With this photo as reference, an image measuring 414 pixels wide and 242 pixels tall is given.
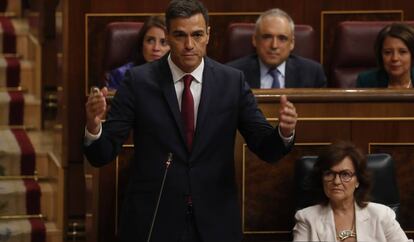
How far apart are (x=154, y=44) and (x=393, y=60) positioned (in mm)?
608

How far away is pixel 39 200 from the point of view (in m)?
3.28

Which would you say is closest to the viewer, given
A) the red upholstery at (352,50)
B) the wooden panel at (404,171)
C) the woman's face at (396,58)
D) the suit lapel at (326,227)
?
the suit lapel at (326,227)

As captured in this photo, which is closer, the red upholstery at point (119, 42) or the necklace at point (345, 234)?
the necklace at point (345, 234)

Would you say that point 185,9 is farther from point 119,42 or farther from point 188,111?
point 119,42

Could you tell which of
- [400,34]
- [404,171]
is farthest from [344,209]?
[400,34]

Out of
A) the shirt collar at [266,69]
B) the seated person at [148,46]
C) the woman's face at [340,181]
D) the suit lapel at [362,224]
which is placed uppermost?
the seated person at [148,46]

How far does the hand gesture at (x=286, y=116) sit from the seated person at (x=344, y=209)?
0.32 m

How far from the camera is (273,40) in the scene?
125 inches

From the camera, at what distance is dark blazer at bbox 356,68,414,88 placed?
304 cm

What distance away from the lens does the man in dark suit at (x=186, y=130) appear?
2.22 m

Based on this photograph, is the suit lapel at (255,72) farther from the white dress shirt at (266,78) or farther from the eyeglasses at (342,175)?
the eyeglasses at (342,175)

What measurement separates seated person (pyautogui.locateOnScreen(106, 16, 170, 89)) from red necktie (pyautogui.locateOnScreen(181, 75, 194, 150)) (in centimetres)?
80

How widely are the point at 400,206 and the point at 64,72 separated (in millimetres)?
1087

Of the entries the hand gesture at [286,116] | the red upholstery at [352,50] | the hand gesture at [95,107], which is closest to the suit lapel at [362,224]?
the hand gesture at [286,116]
